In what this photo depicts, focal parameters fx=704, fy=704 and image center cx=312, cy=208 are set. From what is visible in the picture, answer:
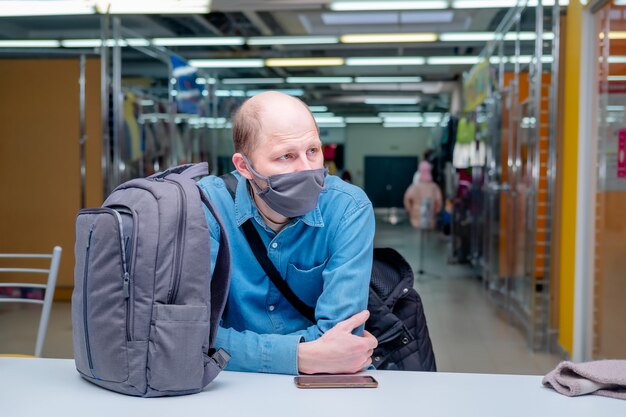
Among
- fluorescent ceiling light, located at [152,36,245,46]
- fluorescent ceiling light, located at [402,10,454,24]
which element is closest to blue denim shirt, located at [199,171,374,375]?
fluorescent ceiling light, located at [402,10,454,24]

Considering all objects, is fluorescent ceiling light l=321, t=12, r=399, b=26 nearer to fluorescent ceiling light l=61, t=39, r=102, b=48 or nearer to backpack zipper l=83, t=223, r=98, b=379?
fluorescent ceiling light l=61, t=39, r=102, b=48

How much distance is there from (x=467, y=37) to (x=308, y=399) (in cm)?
787

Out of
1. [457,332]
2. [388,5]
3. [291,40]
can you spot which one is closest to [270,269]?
[457,332]

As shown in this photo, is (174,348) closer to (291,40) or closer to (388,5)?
(388,5)

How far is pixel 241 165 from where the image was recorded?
1542 millimetres

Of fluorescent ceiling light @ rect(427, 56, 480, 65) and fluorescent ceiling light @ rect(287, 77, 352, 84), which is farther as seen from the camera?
fluorescent ceiling light @ rect(287, 77, 352, 84)

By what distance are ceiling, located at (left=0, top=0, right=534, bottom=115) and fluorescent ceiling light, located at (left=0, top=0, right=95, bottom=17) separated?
321mm

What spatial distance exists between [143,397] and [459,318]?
5133 mm

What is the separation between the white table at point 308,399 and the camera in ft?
3.74

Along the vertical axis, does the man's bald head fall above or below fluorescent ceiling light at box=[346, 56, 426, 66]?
below

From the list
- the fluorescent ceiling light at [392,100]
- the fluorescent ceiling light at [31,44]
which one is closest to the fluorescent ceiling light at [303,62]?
the fluorescent ceiling light at [31,44]

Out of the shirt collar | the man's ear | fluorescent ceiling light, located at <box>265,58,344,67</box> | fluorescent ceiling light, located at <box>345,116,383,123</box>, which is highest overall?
fluorescent ceiling light, located at <box>345,116,383,123</box>

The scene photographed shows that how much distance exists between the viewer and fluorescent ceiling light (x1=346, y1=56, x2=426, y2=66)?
10.1 meters

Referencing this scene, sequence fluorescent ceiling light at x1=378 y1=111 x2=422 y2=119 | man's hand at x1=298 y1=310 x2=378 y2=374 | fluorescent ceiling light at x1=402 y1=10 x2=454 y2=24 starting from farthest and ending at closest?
1. fluorescent ceiling light at x1=378 y1=111 x2=422 y2=119
2. fluorescent ceiling light at x1=402 y1=10 x2=454 y2=24
3. man's hand at x1=298 y1=310 x2=378 y2=374
